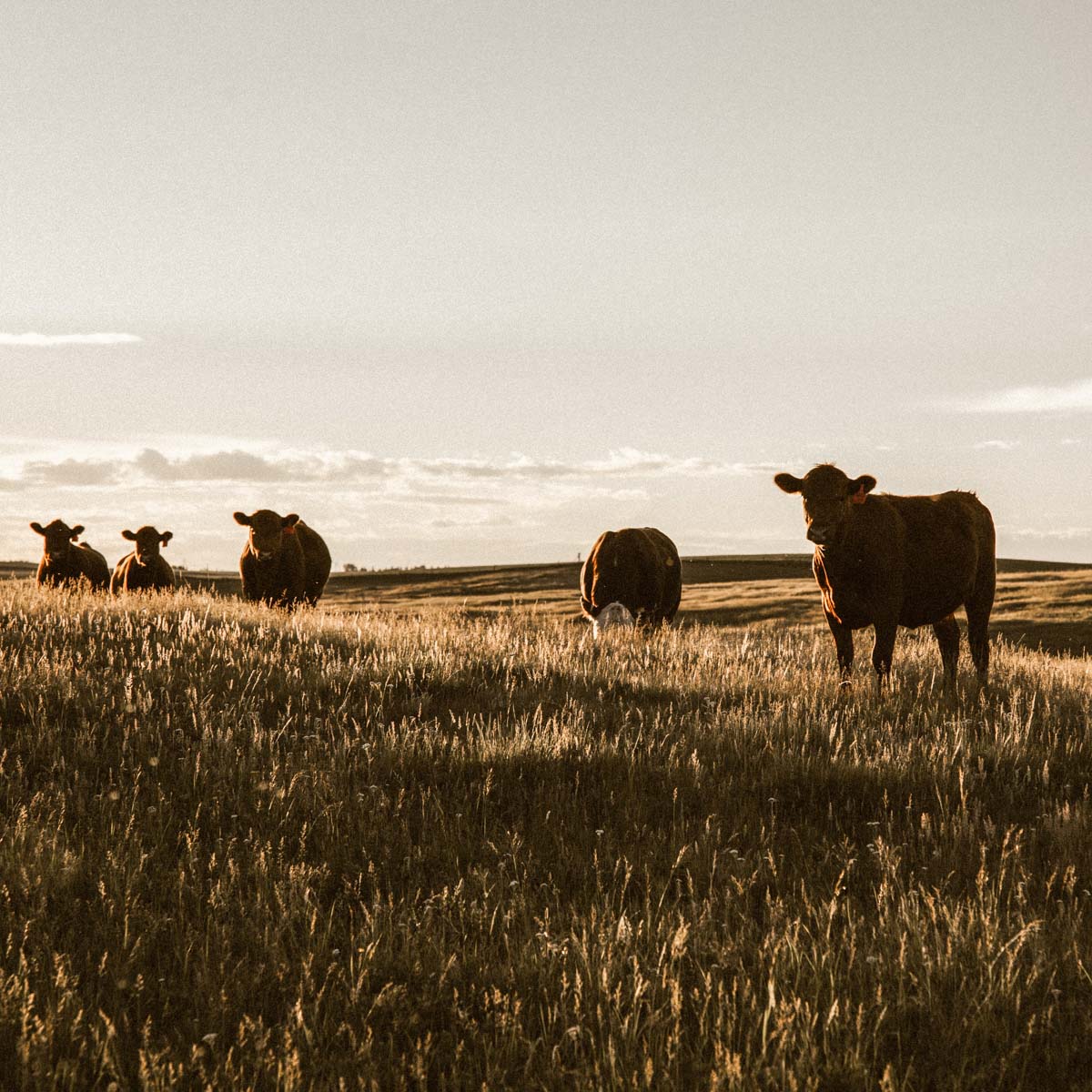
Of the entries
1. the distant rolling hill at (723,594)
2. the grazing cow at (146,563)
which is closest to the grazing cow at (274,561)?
the distant rolling hill at (723,594)

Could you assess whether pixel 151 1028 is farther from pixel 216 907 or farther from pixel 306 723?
pixel 306 723

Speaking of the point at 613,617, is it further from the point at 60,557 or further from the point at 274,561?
the point at 60,557

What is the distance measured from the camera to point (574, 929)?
4.27 m

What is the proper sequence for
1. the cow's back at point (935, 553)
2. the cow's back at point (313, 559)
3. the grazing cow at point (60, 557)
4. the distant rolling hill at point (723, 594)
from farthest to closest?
the distant rolling hill at point (723, 594), the grazing cow at point (60, 557), the cow's back at point (313, 559), the cow's back at point (935, 553)

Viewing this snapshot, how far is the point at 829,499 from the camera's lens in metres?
11.2

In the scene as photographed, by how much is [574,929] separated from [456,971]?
570 mm

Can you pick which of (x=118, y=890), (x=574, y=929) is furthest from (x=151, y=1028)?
(x=574, y=929)

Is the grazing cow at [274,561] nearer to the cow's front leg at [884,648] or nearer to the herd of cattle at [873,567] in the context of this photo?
the herd of cattle at [873,567]

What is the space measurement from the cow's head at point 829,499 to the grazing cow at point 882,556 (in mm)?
10

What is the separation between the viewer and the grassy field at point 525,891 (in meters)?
3.48

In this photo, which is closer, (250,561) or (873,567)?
(873,567)

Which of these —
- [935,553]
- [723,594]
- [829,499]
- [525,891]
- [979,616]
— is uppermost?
[829,499]

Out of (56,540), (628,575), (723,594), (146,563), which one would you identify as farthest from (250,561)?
→ (723,594)

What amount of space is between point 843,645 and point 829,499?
186 cm
